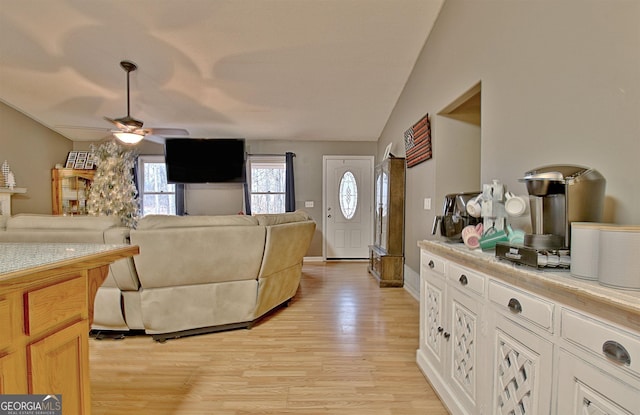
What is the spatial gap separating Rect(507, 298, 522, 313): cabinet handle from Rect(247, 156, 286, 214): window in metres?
4.86

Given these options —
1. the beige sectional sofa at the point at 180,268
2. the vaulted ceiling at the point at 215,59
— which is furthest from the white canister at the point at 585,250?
the vaulted ceiling at the point at 215,59

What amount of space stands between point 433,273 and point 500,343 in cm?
69

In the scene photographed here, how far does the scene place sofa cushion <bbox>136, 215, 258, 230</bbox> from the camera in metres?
2.23

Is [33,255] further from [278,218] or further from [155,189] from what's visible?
[155,189]

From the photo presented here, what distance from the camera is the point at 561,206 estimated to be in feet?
3.75

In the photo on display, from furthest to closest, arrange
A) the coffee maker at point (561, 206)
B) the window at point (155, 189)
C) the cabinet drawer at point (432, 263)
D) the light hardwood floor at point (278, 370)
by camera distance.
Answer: the window at point (155, 189) → the cabinet drawer at point (432, 263) → the light hardwood floor at point (278, 370) → the coffee maker at point (561, 206)

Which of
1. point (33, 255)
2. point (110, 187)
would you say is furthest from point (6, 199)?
point (33, 255)

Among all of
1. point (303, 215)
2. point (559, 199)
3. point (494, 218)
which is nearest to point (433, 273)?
point (494, 218)

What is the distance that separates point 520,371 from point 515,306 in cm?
24

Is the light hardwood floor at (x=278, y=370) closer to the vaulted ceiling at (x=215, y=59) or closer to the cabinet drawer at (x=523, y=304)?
the cabinet drawer at (x=523, y=304)

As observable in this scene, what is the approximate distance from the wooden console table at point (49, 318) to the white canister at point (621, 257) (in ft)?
5.27

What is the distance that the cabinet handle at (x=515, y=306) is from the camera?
3.43ft

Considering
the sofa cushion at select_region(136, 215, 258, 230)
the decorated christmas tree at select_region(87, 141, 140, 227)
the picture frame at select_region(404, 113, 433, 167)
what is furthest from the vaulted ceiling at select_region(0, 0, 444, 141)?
the sofa cushion at select_region(136, 215, 258, 230)

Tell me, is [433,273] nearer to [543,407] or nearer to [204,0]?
[543,407]
